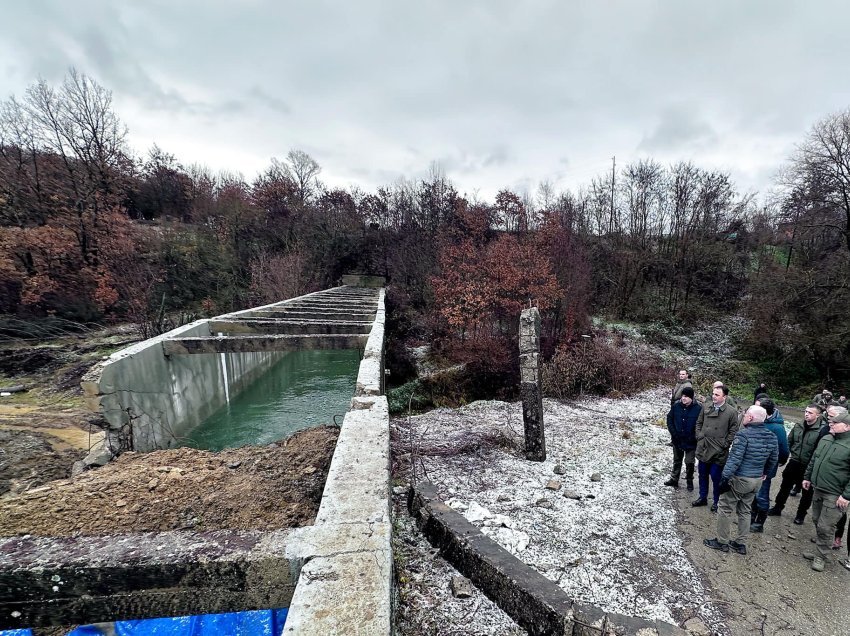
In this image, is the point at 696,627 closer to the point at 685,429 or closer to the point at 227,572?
the point at 685,429

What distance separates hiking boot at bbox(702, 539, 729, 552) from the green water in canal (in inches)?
281

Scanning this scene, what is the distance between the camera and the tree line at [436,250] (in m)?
14.4

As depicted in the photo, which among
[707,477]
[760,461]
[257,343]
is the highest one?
[257,343]

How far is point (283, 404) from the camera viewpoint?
1080cm

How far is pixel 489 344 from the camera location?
42.6 ft

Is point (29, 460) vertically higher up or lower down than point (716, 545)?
higher up

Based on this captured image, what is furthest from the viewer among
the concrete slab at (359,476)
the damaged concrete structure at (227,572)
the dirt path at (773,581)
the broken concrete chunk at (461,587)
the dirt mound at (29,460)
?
the dirt mound at (29,460)

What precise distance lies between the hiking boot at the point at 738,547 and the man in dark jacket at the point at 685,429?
3.87 feet

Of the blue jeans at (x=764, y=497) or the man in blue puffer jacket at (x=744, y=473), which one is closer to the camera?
the man in blue puffer jacket at (x=744, y=473)

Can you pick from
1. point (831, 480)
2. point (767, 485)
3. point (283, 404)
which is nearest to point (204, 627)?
point (831, 480)

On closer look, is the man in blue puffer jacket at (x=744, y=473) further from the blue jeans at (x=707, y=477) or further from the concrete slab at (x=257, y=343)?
the concrete slab at (x=257, y=343)

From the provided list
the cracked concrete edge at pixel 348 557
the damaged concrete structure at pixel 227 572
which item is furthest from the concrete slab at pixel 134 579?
the cracked concrete edge at pixel 348 557

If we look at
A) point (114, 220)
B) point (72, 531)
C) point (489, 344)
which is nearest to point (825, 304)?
point (489, 344)

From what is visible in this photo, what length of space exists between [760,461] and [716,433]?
0.68 metres
